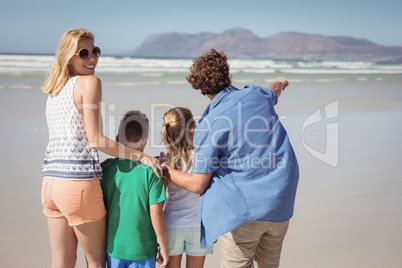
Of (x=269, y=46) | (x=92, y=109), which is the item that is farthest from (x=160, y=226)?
(x=269, y=46)

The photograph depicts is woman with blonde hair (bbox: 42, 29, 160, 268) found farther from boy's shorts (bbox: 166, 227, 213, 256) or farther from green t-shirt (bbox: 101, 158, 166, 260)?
boy's shorts (bbox: 166, 227, 213, 256)

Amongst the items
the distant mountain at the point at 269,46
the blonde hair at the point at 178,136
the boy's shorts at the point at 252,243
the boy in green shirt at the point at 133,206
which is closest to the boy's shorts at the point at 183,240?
the boy in green shirt at the point at 133,206

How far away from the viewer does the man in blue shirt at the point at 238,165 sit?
1.89m

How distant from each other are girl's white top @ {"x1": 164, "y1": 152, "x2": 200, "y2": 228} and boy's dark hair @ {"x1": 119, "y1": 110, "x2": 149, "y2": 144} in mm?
308

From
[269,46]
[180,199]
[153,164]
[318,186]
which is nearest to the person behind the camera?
[153,164]

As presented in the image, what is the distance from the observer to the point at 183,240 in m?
2.28

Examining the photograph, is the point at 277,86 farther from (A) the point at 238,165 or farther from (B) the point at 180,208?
(B) the point at 180,208

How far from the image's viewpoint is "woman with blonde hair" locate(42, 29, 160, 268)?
194cm

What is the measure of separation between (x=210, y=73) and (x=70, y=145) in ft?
2.56

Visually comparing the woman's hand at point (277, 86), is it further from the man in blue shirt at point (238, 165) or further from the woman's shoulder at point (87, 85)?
the woman's shoulder at point (87, 85)

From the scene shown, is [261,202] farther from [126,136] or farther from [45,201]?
[45,201]

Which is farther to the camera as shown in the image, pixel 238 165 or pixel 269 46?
pixel 269 46

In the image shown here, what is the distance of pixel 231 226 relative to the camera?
193 centimetres

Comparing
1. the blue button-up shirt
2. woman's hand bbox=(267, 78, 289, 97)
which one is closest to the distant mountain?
woman's hand bbox=(267, 78, 289, 97)
